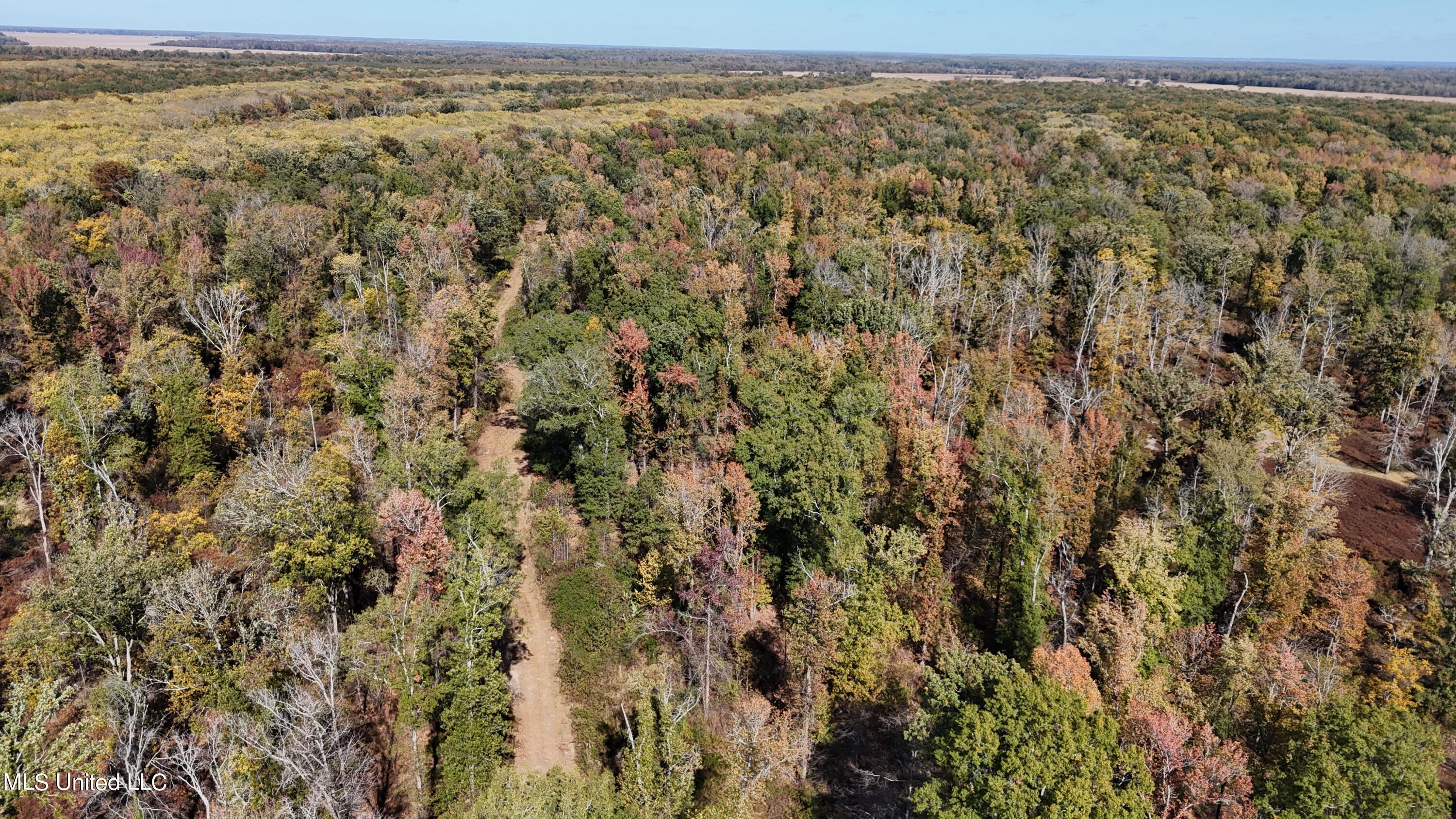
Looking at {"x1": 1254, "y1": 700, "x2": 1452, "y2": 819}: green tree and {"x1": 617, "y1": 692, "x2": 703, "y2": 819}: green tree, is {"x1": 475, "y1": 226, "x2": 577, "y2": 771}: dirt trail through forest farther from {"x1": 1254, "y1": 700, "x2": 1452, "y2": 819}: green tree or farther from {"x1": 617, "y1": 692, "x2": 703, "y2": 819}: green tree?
{"x1": 1254, "y1": 700, "x2": 1452, "y2": 819}: green tree

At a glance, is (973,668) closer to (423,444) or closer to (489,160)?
(423,444)

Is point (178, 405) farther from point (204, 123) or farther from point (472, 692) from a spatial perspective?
point (204, 123)

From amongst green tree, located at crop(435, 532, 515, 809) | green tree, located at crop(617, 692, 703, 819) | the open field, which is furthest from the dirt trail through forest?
the open field

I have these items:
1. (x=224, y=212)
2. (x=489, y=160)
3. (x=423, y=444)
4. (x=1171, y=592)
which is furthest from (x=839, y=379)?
(x=489, y=160)

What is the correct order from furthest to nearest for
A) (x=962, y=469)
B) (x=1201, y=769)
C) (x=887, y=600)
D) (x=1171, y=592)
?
(x=962, y=469)
(x=887, y=600)
(x=1171, y=592)
(x=1201, y=769)

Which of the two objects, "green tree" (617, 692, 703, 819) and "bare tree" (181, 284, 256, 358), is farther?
"bare tree" (181, 284, 256, 358)

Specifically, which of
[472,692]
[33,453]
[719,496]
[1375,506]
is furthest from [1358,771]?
[33,453]
